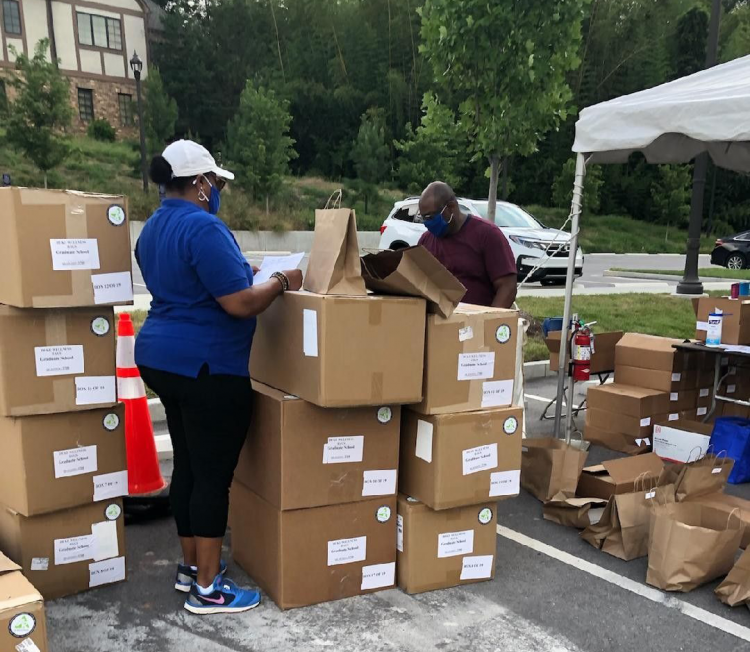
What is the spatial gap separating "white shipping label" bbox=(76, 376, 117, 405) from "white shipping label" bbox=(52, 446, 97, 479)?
0.21 m

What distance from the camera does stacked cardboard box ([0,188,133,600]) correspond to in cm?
253

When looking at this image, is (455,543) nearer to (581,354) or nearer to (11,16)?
(581,354)

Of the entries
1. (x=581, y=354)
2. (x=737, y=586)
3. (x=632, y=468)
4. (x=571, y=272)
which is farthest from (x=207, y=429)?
(x=571, y=272)

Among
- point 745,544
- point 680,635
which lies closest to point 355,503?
point 680,635

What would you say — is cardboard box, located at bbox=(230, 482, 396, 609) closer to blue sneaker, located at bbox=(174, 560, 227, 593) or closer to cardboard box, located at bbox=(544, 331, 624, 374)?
blue sneaker, located at bbox=(174, 560, 227, 593)

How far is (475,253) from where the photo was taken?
3.89 metres

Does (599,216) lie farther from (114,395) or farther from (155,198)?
(114,395)

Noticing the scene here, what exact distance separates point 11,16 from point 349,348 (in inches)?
1417

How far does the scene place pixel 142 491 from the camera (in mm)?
3885

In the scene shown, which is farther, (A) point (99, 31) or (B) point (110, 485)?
(A) point (99, 31)

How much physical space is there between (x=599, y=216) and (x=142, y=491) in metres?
38.3

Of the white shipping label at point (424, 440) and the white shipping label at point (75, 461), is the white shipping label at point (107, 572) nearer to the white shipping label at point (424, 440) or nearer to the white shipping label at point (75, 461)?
the white shipping label at point (75, 461)

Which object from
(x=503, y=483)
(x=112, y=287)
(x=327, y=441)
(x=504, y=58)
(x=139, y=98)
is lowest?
(x=503, y=483)

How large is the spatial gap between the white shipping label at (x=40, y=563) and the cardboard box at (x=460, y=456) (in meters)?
1.53
